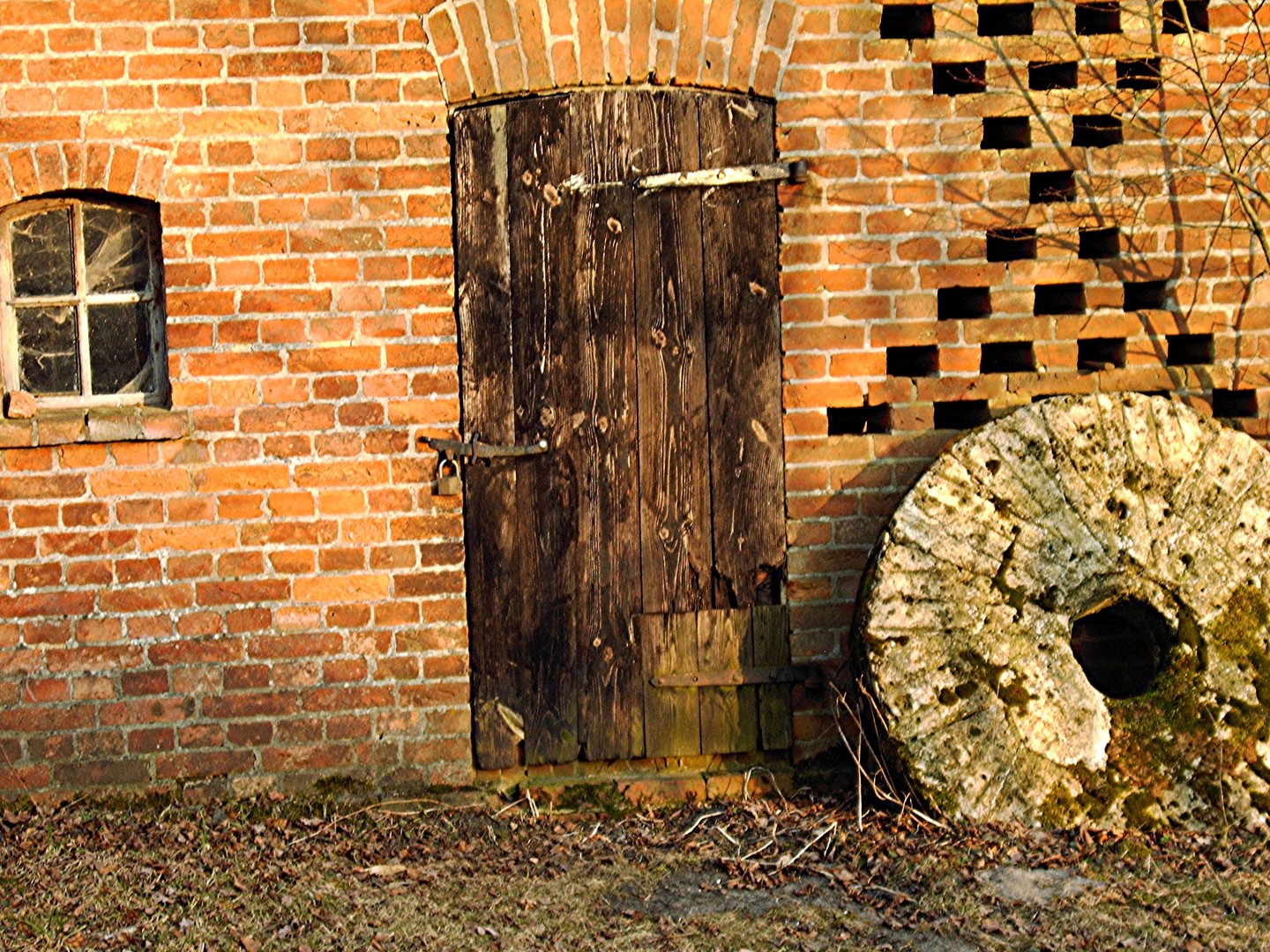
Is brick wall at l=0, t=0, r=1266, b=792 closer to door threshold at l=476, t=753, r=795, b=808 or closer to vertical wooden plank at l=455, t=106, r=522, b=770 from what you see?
vertical wooden plank at l=455, t=106, r=522, b=770

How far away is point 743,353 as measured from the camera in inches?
160

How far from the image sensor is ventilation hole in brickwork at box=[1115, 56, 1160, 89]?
4.04 m

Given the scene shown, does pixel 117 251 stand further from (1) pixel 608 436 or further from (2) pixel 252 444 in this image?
(1) pixel 608 436

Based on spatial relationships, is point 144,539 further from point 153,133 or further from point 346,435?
point 153,133

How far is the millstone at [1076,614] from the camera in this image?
11.8 feet

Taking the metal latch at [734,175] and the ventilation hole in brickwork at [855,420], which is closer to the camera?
the metal latch at [734,175]

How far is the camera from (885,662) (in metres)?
3.65

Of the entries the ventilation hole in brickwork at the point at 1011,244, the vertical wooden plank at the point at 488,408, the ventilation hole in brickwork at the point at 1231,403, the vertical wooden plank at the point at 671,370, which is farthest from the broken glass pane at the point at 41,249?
the ventilation hole in brickwork at the point at 1231,403

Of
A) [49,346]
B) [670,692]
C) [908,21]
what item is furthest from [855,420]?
[49,346]

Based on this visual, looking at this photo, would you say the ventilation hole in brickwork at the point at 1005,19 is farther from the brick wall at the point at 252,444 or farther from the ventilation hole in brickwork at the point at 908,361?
the brick wall at the point at 252,444

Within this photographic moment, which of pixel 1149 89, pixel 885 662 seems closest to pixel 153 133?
pixel 885 662

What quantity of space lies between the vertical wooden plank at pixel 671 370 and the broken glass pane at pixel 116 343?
5.87ft

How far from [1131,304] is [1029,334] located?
44cm

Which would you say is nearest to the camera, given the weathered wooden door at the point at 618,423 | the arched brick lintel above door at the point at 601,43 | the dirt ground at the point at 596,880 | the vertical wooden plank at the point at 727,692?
the dirt ground at the point at 596,880
